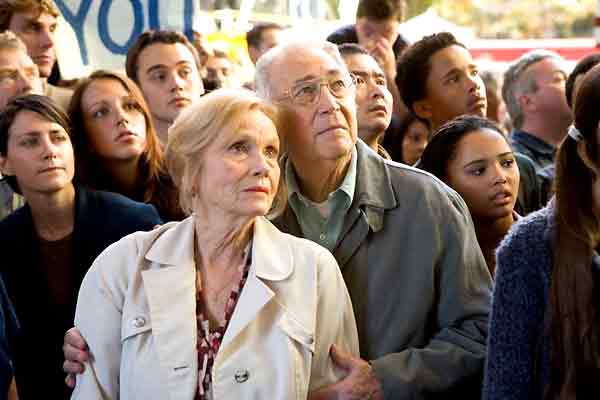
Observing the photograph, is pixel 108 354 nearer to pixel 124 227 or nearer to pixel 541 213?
pixel 124 227

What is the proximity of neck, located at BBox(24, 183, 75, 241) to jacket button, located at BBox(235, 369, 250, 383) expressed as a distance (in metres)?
1.44

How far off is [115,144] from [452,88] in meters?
1.64

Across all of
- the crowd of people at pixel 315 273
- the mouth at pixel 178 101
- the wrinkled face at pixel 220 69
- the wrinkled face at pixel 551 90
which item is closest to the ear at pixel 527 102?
the wrinkled face at pixel 551 90

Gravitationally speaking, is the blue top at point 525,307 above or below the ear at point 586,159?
below

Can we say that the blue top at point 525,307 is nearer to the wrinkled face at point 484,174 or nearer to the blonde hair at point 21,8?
the wrinkled face at point 484,174

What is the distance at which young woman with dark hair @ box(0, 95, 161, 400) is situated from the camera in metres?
4.64

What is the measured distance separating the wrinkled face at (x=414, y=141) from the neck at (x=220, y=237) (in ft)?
7.48

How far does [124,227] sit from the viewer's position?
15.6 feet

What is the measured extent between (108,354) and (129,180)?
158cm

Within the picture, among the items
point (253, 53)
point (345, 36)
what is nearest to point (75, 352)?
point (345, 36)

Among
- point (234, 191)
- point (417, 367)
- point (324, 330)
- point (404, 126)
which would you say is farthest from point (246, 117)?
point (404, 126)

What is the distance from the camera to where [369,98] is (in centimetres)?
509

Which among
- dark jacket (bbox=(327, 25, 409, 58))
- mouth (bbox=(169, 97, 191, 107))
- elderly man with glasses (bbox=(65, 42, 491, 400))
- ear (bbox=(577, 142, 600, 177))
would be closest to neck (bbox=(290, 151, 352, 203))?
elderly man with glasses (bbox=(65, 42, 491, 400))

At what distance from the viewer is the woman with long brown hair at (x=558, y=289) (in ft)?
10.3
